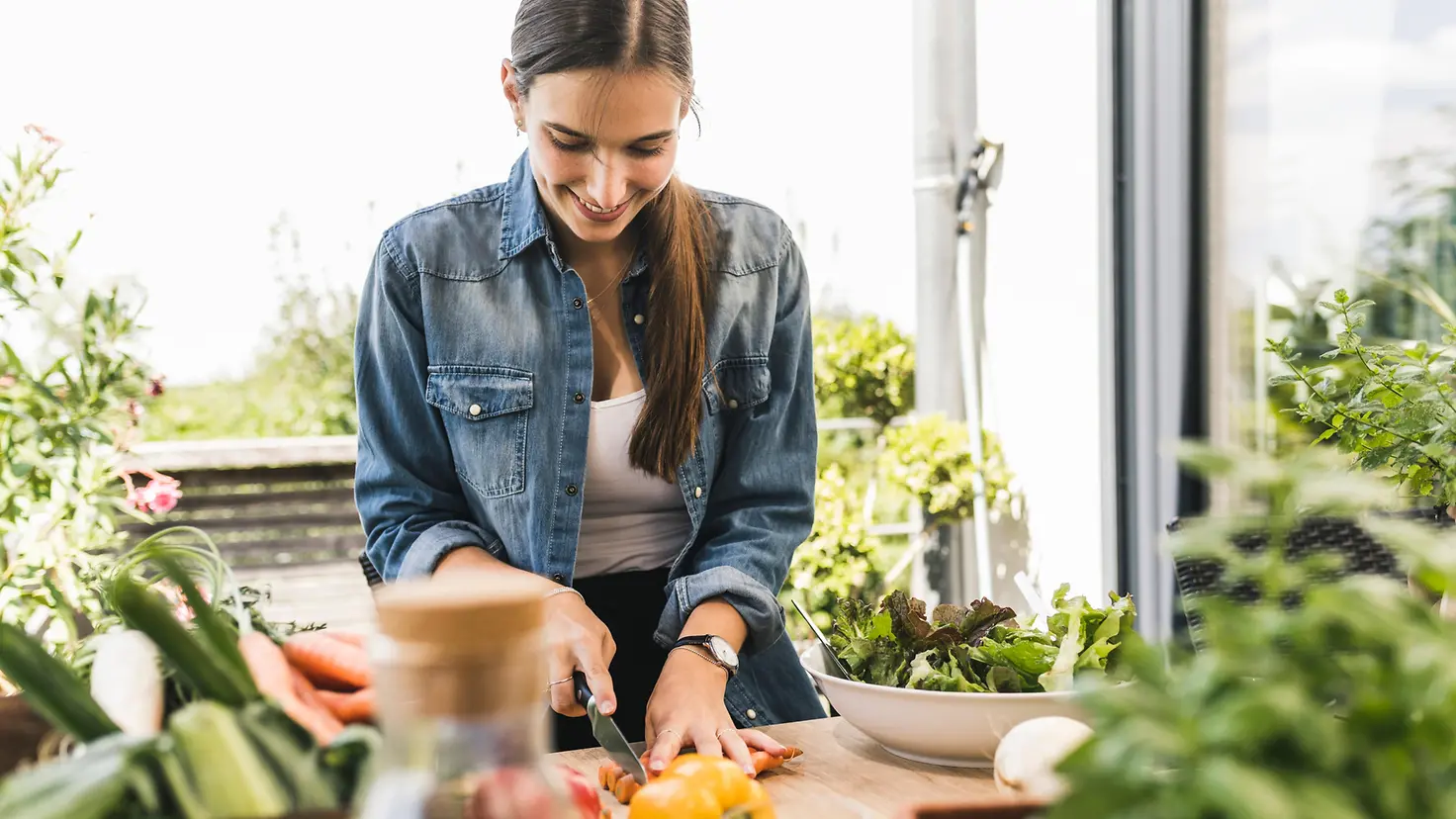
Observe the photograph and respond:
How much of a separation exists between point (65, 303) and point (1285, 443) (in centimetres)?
275

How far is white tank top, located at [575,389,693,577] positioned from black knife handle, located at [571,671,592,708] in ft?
1.17

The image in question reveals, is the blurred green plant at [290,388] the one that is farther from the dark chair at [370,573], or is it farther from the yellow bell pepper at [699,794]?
the yellow bell pepper at [699,794]

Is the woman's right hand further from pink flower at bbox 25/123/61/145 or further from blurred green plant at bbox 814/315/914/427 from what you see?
blurred green plant at bbox 814/315/914/427

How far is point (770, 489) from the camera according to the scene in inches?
60.2

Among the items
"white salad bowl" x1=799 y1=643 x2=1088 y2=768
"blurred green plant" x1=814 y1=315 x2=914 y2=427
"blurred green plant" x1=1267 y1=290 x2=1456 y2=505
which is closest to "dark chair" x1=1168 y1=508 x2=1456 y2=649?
"blurred green plant" x1=1267 y1=290 x2=1456 y2=505

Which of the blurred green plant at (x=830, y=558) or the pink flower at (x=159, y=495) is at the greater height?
the pink flower at (x=159, y=495)

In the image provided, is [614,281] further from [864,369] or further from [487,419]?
A: [864,369]

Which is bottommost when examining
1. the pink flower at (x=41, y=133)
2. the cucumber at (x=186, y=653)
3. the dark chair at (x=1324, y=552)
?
the dark chair at (x=1324, y=552)

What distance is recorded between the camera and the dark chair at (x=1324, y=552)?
1.15 metres

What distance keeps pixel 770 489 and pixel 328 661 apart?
0.87 meters

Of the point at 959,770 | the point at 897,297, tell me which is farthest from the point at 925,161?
the point at 959,770

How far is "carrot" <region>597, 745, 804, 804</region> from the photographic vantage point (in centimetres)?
95

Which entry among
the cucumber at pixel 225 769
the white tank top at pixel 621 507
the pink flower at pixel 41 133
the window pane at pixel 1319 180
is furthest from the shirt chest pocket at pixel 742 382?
the pink flower at pixel 41 133

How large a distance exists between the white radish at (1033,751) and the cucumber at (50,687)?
0.58 m
